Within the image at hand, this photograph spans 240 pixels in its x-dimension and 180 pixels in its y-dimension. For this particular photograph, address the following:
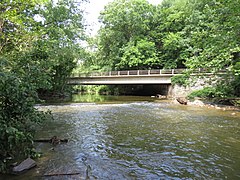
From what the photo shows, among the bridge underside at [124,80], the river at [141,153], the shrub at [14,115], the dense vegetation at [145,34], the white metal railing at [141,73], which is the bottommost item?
the river at [141,153]

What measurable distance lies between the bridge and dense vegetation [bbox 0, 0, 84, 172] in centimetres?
1154

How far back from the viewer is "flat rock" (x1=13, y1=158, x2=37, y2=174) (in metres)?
4.34

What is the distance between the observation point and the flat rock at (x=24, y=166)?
434 cm

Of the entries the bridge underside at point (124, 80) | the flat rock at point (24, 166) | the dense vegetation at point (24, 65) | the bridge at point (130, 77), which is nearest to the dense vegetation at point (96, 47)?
the dense vegetation at point (24, 65)

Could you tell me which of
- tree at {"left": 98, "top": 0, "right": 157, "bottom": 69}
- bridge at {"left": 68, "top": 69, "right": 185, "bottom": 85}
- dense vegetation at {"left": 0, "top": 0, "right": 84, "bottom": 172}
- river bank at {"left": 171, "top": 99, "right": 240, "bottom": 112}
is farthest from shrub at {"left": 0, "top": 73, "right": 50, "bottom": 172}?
tree at {"left": 98, "top": 0, "right": 157, "bottom": 69}

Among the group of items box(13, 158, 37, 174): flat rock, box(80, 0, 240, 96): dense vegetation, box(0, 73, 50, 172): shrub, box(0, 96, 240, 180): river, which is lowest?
box(0, 96, 240, 180): river

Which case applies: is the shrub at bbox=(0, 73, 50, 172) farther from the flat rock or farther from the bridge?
the bridge

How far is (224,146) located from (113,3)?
113 feet

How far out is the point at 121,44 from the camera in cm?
3597

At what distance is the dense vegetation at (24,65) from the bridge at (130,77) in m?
11.5

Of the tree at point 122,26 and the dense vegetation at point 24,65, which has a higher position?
the tree at point 122,26

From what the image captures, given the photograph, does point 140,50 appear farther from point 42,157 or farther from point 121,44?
point 42,157

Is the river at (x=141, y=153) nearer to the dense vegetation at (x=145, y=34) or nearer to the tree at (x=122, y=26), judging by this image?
the dense vegetation at (x=145, y=34)

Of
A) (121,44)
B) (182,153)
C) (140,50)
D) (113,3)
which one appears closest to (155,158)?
(182,153)
